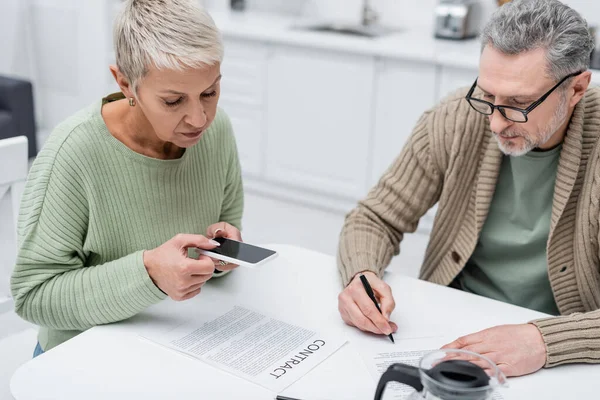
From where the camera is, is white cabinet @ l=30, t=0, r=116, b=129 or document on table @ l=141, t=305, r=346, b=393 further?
white cabinet @ l=30, t=0, r=116, b=129

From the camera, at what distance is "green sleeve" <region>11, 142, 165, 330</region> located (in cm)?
134

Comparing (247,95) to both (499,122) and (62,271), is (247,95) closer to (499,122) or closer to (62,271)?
(499,122)

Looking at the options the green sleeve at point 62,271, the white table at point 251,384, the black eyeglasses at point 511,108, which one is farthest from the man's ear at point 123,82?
the black eyeglasses at point 511,108

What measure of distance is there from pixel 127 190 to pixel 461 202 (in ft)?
2.45

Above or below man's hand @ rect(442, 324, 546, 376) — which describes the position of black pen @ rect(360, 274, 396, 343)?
above

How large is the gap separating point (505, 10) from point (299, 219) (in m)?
2.34

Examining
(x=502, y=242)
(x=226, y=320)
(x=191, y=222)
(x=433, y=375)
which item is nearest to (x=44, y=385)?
(x=226, y=320)

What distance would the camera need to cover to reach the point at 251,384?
121 centimetres

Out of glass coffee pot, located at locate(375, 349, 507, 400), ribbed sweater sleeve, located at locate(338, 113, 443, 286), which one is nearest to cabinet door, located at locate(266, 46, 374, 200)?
ribbed sweater sleeve, located at locate(338, 113, 443, 286)

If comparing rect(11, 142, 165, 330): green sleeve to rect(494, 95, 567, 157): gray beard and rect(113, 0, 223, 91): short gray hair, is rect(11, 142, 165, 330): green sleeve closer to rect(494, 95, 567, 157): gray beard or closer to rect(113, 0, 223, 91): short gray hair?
rect(113, 0, 223, 91): short gray hair

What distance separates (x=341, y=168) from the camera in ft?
12.3

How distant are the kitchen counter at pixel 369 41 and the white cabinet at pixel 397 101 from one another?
0.20ft

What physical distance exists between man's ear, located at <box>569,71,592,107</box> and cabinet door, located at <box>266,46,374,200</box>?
197 cm

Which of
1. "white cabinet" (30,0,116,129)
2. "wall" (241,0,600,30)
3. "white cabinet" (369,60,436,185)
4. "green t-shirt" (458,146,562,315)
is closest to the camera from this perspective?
"green t-shirt" (458,146,562,315)
